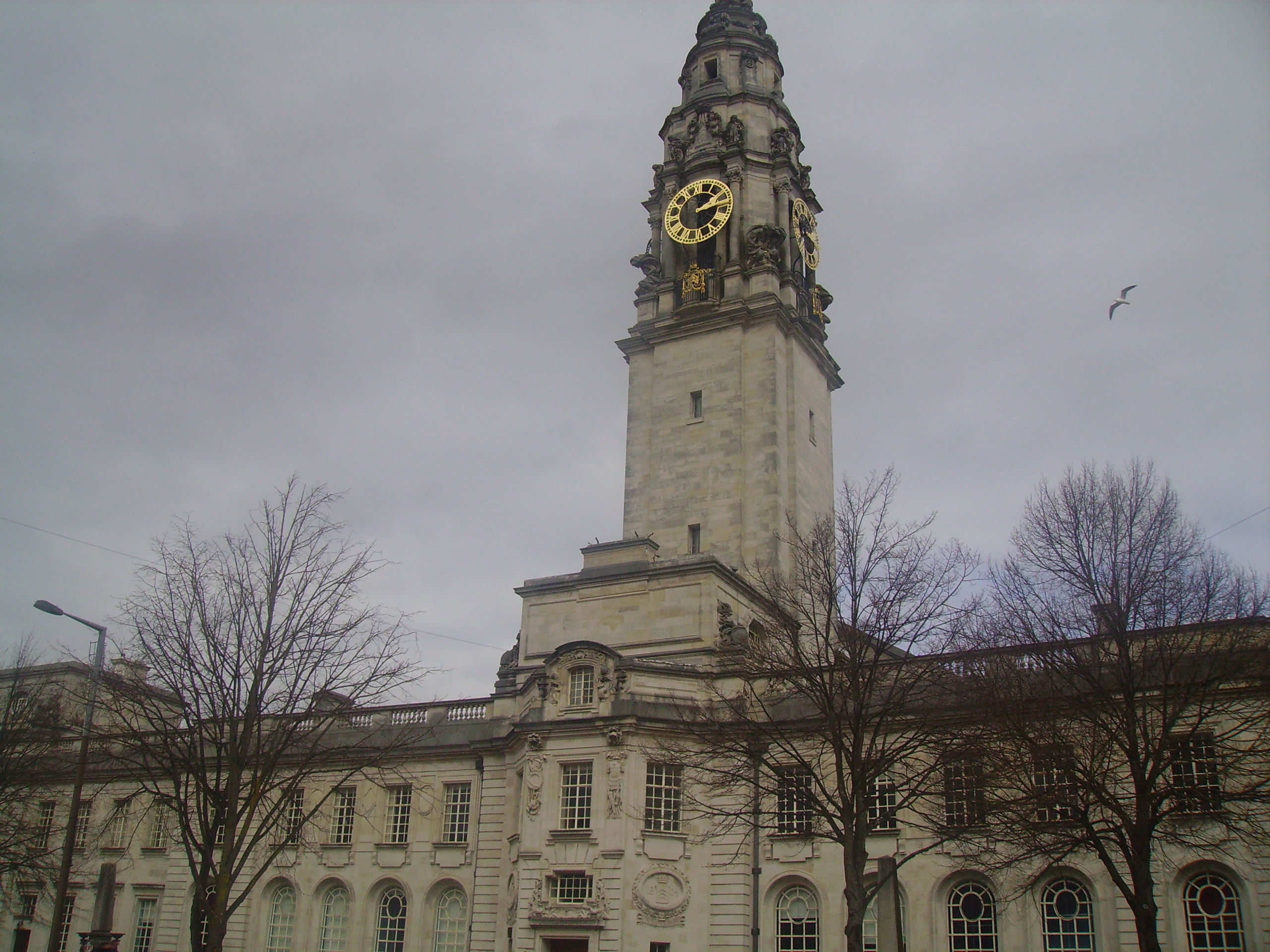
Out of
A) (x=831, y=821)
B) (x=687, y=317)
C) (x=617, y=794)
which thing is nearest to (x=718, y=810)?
(x=831, y=821)

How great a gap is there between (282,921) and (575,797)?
15487mm

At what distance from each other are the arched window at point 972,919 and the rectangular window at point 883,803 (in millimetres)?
2727

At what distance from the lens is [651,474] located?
5238 cm

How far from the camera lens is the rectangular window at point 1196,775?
79.9 feet

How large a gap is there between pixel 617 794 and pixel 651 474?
63.3 feet

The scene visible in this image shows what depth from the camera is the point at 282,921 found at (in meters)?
44.4

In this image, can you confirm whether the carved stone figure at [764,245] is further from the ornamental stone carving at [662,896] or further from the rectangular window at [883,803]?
the ornamental stone carving at [662,896]

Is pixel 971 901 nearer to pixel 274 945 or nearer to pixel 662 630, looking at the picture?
pixel 662 630

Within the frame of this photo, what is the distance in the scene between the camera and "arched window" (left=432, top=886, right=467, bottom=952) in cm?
4106

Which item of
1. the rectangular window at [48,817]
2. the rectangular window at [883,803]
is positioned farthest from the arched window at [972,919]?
the rectangular window at [48,817]

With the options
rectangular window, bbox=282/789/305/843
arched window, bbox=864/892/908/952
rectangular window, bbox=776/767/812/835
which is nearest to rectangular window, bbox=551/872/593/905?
rectangular window, bbox=776/767/812/835

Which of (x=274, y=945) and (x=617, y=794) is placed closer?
(x=617, y=794)

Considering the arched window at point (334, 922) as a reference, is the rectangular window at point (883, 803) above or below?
above

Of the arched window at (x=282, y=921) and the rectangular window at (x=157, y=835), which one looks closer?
the arched window at (x=282, y=921)
